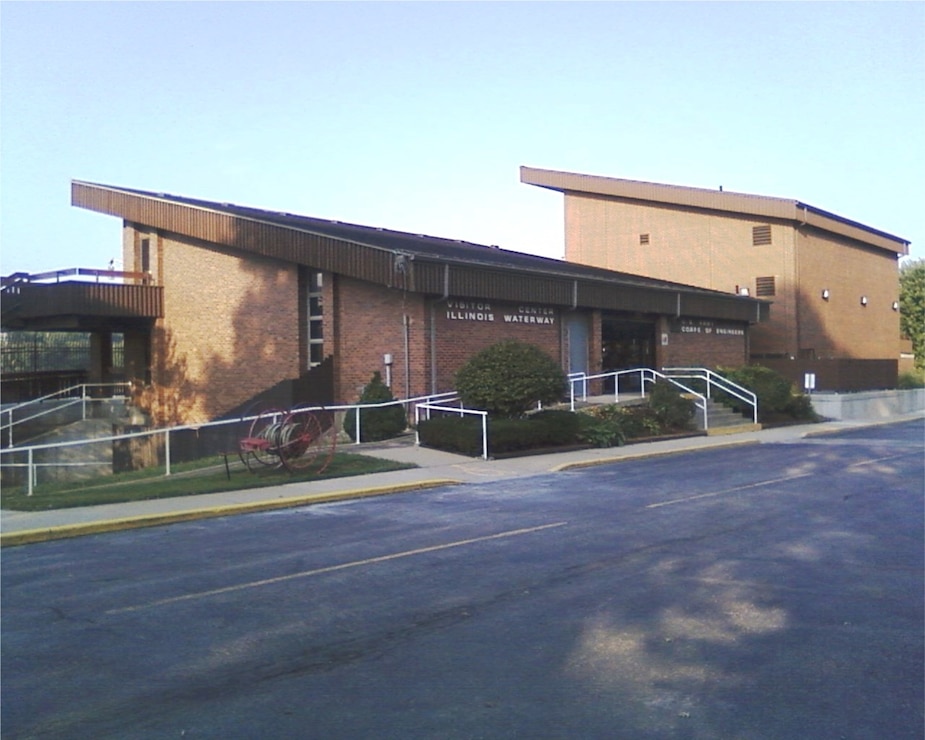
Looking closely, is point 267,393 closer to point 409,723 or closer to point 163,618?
point 163,618

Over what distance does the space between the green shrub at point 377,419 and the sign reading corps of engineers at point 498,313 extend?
3026mm

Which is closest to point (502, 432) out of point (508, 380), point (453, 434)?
point (453, 434)

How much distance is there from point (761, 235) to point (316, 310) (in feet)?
77.2

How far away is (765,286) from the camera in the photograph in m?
41.7

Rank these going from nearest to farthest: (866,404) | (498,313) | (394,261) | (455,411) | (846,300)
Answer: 1. (455,411)
2. (394,261)
3. (498,313)
4. (866,404)
5. (846,300)

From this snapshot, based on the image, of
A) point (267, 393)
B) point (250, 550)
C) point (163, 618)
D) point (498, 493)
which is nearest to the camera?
point (163, 618)

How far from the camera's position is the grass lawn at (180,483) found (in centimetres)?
1396

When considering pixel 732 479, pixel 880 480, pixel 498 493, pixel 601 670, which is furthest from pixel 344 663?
pixel 880 480

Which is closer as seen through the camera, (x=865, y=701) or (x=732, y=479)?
(x=865, y=701)

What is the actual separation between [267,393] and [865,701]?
2059 cm

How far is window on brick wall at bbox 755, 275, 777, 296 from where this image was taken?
136ft

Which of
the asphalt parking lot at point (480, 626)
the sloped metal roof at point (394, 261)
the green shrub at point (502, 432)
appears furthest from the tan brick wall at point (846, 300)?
the asphalt parking lot at point (480, 626)

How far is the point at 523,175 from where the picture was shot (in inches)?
1906

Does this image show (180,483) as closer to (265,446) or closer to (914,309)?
(265,446)
